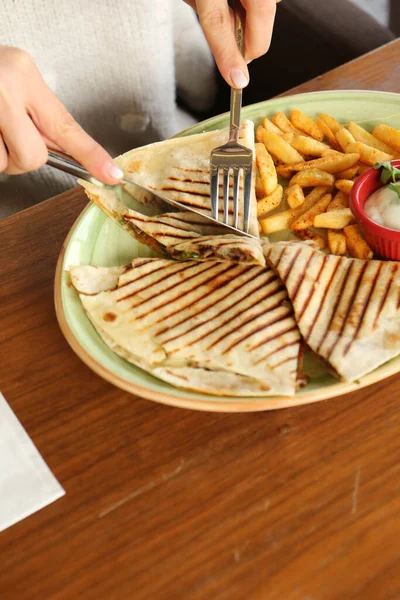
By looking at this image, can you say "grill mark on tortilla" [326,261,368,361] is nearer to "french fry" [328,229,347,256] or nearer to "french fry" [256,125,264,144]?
"french fry" [328,229,347,256]

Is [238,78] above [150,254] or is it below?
above

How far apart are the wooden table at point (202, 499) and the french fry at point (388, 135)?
0.86 m

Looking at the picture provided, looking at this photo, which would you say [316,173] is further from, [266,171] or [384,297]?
[384,297]

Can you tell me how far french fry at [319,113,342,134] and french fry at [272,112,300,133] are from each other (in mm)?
99

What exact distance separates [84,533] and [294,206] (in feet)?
3.63

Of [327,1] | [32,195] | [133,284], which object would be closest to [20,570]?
[133,284]

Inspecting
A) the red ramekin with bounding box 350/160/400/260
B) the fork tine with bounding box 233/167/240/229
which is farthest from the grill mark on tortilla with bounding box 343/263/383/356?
the fork tine with bounding box 233/167/240/229

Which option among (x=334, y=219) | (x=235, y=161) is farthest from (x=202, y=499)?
(x=235, y=161)

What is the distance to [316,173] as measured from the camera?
187 centimetres

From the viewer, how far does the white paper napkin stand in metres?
1.25

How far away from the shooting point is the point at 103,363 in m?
1.41

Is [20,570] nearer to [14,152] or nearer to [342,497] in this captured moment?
[342,497]

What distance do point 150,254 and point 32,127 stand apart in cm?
55

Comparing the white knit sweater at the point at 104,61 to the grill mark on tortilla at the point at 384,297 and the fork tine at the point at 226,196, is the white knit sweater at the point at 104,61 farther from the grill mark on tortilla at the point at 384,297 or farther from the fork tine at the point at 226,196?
the grill mark on tortilla at the point at 384,297
